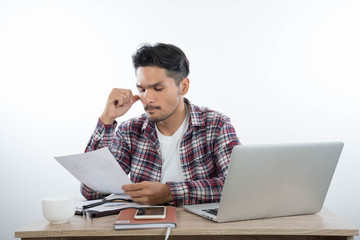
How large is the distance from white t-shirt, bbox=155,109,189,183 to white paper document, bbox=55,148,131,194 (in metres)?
0.44

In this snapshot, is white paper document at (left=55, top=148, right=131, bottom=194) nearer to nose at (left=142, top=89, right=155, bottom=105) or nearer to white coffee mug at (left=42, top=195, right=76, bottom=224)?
white coffee mug at (left=42, top=195, right=76, bottom=224)

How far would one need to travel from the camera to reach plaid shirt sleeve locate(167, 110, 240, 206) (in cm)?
128

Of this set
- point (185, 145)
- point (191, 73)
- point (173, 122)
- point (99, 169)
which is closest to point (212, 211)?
point (99, 169)

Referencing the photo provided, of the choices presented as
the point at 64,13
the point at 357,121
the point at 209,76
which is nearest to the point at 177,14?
the point at 209,76

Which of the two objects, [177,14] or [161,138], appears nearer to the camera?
[161,138]

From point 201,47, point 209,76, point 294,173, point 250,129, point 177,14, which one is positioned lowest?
point 250,129

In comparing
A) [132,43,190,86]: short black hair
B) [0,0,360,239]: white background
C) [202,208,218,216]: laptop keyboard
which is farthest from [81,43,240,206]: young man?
[0,0,360,239]: white background

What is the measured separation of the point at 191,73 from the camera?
2648 millimetres

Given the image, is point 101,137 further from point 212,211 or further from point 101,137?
point 212,211

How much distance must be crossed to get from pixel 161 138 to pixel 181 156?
156 millimetres

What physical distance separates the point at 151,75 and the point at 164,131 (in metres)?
0.30

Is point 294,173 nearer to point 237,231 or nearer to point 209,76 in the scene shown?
point 237,231

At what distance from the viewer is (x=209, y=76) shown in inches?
104

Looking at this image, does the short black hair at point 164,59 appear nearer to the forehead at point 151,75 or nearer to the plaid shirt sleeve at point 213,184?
the forehead at point 151,75
